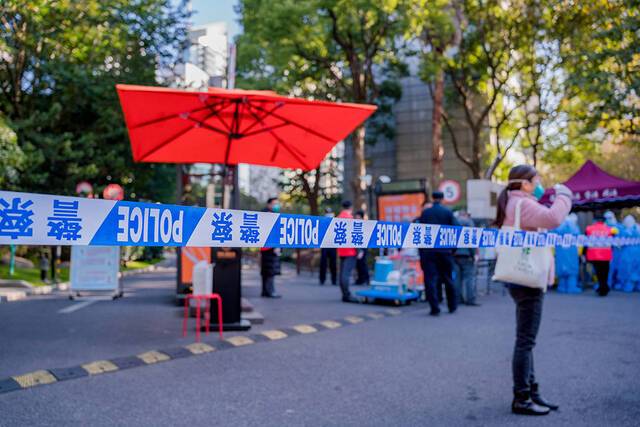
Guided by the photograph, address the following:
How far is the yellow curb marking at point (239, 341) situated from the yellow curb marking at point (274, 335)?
13.3 inches

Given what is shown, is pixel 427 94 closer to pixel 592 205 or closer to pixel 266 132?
pixel 592 205

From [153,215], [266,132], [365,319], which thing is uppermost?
[266,132]

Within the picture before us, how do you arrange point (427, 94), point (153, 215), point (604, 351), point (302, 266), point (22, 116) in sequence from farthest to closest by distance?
point (427, 94)
point (302, 266)
point (22, 116)
point (604, 351)
point (153, 215)

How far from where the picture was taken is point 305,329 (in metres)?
8.37

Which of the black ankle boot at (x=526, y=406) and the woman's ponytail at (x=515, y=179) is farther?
the woman's ponytail at (x=515, y=179)

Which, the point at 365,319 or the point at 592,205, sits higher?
the point at 592,205

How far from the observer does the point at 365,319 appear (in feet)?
31.4

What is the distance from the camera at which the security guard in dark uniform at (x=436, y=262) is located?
10.1 metres

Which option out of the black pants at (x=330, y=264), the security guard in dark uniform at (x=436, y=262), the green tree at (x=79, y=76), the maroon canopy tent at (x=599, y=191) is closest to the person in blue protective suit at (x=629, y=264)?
the maroon canopy tent at (x=599, y=191)

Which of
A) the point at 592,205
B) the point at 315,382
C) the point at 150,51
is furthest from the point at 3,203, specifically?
the point at 150,51

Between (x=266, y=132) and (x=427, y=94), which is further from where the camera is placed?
(x=427, y=94)

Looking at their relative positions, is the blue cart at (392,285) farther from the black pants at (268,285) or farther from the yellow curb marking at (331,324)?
the yellow curb marking at (331,324)

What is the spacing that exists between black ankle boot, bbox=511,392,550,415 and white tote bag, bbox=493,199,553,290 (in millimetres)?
829

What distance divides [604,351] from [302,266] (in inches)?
621
